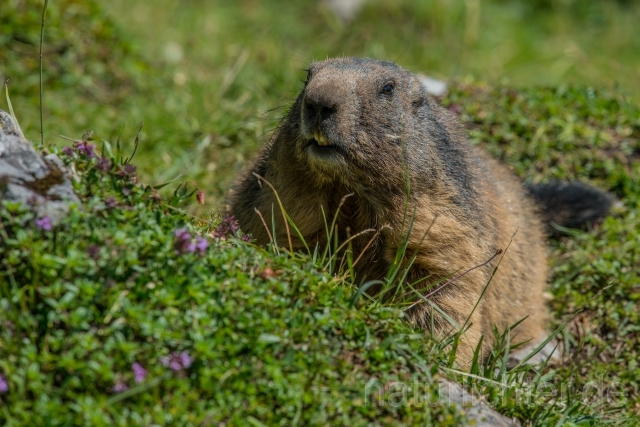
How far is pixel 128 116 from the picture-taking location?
26.3 feet

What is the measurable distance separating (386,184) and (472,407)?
141 cm

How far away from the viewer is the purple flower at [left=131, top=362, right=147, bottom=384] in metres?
3.01

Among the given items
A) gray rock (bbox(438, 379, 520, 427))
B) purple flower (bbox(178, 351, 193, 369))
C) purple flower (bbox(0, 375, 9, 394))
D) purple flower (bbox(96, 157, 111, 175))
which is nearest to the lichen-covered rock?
purple flower (bbox(96, 157, 111, 175))

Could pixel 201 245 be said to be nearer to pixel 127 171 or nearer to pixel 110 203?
pixel 110 203

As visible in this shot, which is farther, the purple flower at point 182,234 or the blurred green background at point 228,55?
the blurred green background at point 228,55

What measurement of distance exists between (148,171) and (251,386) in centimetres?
421

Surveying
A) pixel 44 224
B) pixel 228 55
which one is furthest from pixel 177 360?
pixel 228 55

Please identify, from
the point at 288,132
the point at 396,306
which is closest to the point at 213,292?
the point at 396,306

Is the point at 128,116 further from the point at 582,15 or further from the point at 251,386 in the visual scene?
the point at 582,15

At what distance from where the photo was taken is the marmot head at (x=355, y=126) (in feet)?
14.0

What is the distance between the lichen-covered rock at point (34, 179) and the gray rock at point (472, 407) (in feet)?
6.18

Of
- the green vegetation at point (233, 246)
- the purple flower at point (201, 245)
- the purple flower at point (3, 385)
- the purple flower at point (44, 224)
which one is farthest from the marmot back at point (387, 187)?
the purple flower at point (3, 385)

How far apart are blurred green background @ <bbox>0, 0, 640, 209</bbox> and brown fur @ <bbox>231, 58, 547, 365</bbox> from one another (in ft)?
2.59

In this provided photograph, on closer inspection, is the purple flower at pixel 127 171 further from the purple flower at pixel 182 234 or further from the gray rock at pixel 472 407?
the gray rock at pixel 472 407
